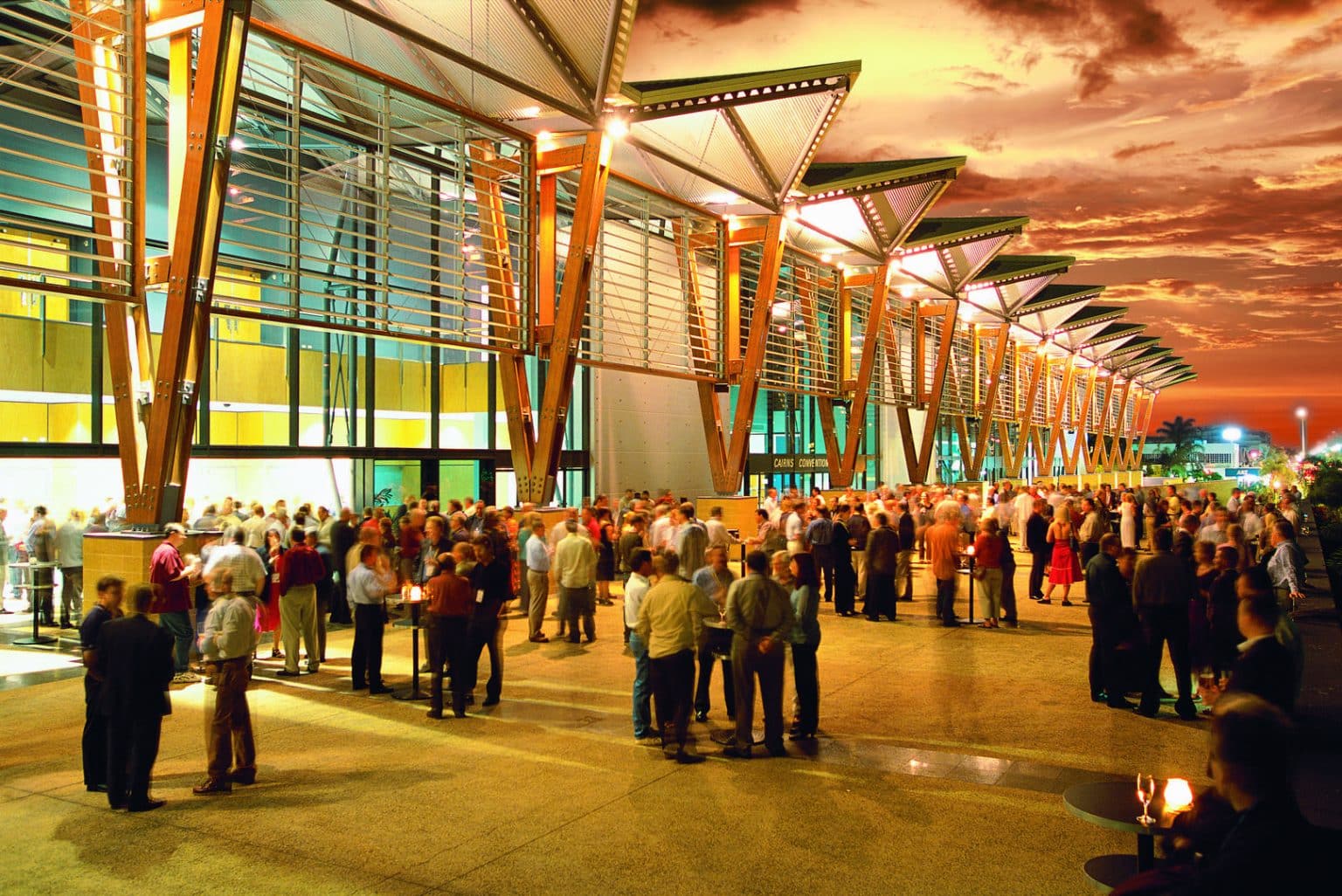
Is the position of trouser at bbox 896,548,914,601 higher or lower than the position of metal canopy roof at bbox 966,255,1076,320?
lower

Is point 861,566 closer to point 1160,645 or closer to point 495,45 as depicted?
point 1160,645

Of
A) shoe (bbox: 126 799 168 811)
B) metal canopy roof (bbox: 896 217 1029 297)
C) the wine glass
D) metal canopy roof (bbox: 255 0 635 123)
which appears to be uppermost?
metal canopy roof (bbox: 896 217 1029 297)

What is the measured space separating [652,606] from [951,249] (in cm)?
Result: 2949

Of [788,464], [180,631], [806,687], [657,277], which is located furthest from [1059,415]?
[180,631]

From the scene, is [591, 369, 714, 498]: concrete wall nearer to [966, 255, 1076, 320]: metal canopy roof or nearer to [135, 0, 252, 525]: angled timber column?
[966, 255, 1076, 320]: metal canopy roof

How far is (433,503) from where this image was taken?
52.2 feet

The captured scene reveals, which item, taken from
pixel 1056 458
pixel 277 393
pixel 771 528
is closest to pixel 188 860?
pixel 771 528

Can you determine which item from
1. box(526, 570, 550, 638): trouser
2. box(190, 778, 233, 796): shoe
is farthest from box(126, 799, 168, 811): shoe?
box(526, 570, 550, 638): trouser

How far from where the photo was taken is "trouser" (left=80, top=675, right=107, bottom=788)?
660 cm

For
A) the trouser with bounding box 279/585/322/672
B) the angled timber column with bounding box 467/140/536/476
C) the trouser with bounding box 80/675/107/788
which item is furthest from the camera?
the angled timber column with bounding box 467/140/536/476

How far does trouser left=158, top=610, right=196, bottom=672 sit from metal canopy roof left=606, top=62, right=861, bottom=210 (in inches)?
420

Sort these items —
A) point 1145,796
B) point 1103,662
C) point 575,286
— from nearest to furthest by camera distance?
1. point 1145,796
2. point 1103,662
3. point 575,286

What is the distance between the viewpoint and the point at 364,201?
18391 millimetres

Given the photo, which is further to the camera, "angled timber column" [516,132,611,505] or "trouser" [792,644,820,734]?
"angled timber column" [516,132,611,505]
